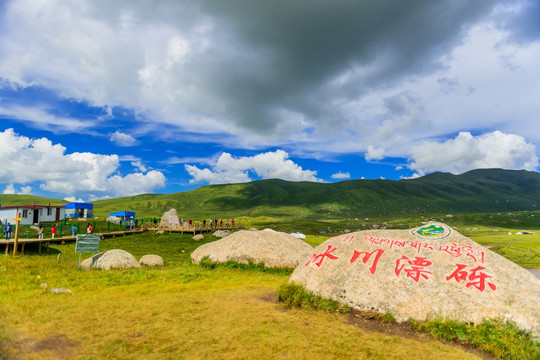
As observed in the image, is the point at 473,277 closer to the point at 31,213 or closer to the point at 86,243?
the point at 86,243

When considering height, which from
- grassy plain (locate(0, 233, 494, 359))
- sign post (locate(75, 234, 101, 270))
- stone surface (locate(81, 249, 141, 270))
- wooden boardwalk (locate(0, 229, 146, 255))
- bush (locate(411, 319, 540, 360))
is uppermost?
sign post (locate(75, 234, 101, 270))

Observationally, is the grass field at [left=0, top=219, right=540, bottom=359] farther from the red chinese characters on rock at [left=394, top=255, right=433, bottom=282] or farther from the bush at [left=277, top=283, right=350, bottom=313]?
the red chinese characters on rock at [left=394, top=255, right=433, bottom=282]

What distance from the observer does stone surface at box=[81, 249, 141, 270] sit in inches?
959

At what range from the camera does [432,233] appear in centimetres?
1562

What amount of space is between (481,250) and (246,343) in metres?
11.0

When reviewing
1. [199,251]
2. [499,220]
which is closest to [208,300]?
[199,251]

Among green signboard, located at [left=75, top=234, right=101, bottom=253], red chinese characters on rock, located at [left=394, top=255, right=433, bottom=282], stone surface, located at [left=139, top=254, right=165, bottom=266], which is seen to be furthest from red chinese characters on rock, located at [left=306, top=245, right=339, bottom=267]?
stone surface, located at [left=139, top=254, right=165, bottom=266]

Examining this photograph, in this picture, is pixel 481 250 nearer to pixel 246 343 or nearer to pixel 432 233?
pixel 432 233

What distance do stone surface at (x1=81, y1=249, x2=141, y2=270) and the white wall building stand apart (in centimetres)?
6114

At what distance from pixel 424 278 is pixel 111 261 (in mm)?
22383

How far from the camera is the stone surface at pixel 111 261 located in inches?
959

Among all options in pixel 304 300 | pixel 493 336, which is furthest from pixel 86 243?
pixel 493 336

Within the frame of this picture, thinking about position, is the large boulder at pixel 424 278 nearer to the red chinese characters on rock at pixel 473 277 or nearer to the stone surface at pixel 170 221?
the red chinese characters on rock at pixel 473 277

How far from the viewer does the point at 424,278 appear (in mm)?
12883
